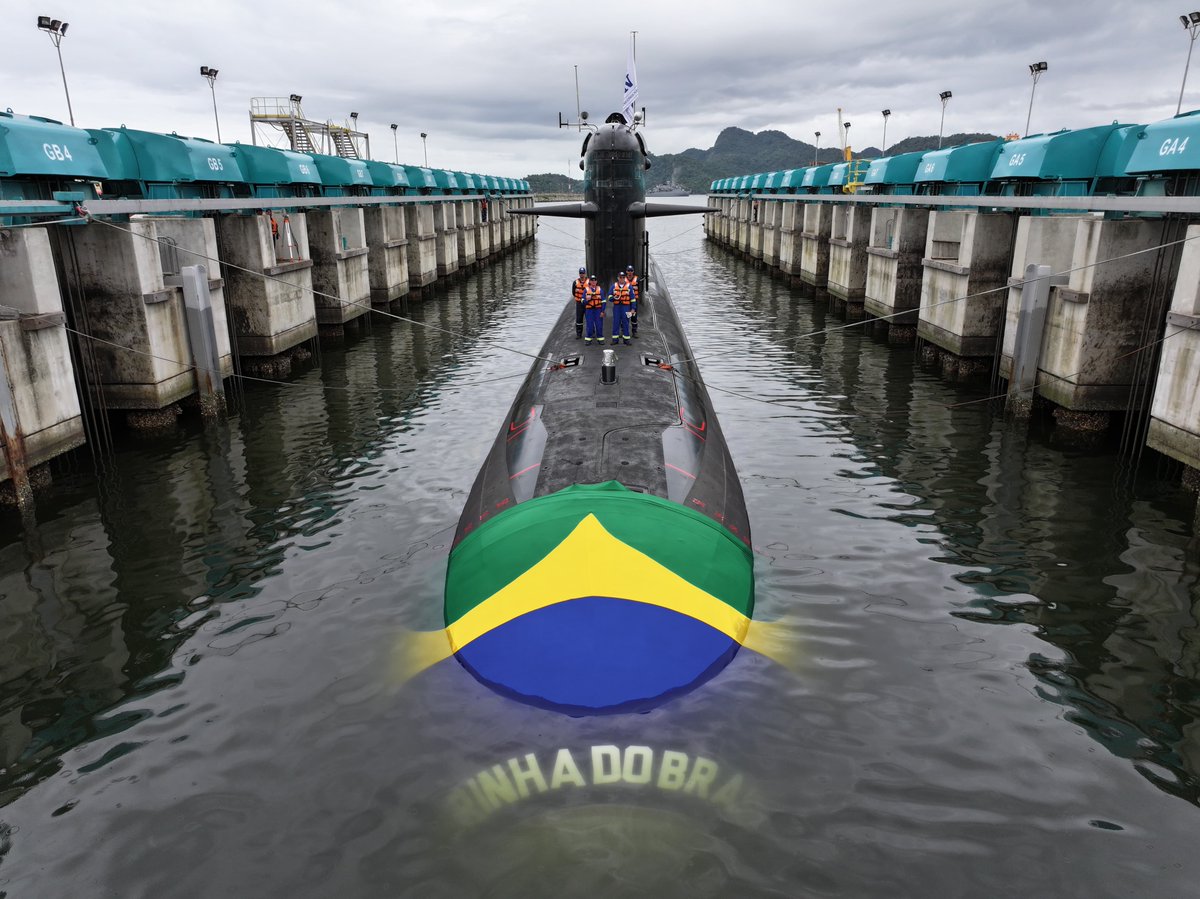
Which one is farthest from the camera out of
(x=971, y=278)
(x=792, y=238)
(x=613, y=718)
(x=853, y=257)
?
(x=792, y=238)

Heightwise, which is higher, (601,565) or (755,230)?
(755,230)

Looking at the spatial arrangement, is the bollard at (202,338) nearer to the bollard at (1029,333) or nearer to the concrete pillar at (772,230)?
the bollard at (1029,333)

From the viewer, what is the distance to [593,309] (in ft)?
67.4

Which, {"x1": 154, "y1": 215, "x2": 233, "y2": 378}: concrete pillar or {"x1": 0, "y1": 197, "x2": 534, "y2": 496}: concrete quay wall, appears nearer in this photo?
{"x1": 0, "y1": 197, "x2": 534, "y2": 496}: concrete quay wall

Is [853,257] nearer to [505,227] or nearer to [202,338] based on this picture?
[202,338]

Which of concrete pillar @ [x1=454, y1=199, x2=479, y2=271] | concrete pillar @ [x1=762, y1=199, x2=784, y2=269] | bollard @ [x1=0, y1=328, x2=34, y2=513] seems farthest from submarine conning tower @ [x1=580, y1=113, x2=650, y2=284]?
concrete pillar @ [x1=454, y1=199, x2=479, y2=271]

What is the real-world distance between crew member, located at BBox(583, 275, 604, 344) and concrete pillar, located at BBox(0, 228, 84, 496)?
12.4 m

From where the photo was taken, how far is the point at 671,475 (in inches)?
496

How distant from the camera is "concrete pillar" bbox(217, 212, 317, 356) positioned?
2606 cm

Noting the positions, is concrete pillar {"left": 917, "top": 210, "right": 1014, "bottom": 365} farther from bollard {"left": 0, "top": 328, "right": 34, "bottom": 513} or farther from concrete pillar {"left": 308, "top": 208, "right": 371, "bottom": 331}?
bollard {"left": 0, "top": 328, "right": 34, "bottom": 513}

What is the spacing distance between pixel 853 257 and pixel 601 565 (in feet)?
118

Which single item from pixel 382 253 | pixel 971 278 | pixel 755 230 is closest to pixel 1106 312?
pixel 971 278

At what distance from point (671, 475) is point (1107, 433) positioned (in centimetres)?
1395

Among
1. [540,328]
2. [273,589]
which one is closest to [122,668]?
[273,589]
